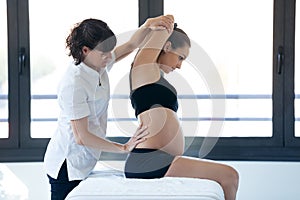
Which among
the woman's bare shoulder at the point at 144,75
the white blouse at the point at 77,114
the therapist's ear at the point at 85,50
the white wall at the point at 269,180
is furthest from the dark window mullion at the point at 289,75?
the therapist's ear at the point at 85,50

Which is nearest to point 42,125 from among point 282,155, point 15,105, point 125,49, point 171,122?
point 15,105

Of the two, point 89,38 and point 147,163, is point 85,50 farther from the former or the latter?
point 147,163

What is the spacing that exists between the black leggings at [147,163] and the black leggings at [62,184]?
0.25m

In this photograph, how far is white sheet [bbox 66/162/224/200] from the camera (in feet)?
5.52

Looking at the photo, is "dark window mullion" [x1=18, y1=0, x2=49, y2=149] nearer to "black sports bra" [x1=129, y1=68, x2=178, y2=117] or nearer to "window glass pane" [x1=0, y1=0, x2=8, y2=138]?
"window glass pane" [x1=0, y1=0, x2=8, y2=138]

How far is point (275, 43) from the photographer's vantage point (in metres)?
3.09

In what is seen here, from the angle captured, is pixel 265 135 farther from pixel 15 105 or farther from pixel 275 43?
pixel 15 105

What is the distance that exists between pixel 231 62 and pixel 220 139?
1.62ft

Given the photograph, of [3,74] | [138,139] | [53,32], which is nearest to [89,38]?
[138,139]

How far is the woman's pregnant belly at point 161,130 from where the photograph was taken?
2.18 m

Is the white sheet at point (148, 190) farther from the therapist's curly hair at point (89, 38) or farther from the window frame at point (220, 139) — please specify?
the window frame at point (220, 139)

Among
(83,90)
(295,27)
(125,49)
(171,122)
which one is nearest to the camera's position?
(83,90)

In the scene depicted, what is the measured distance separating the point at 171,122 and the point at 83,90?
0.43 m

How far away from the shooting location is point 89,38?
6.90 feet
